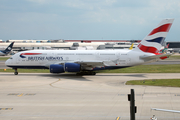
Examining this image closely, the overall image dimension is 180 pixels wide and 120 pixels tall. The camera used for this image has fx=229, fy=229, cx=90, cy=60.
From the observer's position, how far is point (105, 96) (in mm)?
20266

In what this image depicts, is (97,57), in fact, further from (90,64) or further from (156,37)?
(156,37)

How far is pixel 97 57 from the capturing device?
36719 mm

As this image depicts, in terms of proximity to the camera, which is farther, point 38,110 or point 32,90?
point 32,90

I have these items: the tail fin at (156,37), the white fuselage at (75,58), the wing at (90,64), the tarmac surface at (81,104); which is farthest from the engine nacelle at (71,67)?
the tail fin at (156,37)

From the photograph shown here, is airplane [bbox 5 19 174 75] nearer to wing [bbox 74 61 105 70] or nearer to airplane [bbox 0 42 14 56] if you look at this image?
wing [bbox 74 61 105 70]

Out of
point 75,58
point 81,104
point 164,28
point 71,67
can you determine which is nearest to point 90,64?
point 71,67

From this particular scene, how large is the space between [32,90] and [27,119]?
9835mm

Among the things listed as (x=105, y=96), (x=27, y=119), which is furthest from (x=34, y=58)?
(x=27, y=119)

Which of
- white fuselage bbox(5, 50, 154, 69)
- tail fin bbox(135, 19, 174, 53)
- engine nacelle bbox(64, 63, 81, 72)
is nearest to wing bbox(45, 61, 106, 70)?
engine nacelle bbox(64, 63, 81, 72)

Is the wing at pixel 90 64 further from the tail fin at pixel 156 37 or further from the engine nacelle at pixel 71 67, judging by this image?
the tail fin at pixel 156 37

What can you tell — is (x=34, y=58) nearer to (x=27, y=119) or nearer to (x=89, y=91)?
(x=89, y=91)

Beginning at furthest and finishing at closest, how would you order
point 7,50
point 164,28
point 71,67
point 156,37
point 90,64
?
point 7,50 → point 156,37 → point 164,28 → point 90,64 → point 71,67

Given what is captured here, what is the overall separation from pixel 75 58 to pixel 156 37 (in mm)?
13113

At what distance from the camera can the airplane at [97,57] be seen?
34.8 m
